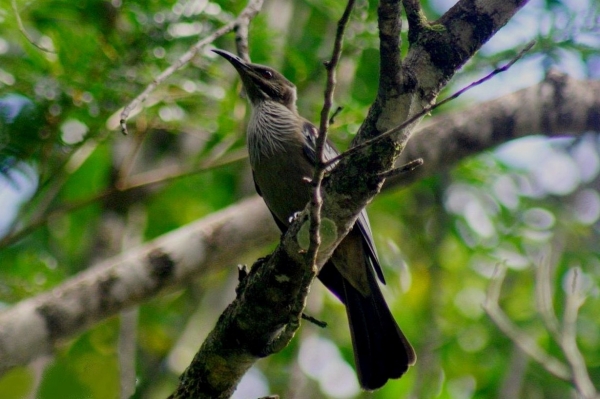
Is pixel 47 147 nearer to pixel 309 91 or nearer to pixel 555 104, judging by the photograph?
pixel 309 91

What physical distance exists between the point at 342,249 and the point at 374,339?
1.91 ft

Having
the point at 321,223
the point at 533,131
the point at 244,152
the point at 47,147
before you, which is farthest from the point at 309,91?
the point at 321,223

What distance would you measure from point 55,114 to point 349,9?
365 cm

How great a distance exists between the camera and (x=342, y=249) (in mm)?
4934

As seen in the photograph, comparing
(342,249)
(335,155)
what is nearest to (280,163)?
Result: (335,155)

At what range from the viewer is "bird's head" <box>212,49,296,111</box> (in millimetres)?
5953

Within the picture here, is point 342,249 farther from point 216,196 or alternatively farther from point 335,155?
point 216,196

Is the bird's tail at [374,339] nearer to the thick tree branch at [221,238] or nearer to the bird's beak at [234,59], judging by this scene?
the thick tree branch at [221,238]

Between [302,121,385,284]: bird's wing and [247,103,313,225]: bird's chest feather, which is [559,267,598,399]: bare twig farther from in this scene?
[247,103,313,225]: bird's chest feather

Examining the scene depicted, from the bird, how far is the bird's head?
0.19 metres

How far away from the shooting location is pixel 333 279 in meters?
5.27

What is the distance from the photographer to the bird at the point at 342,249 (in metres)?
4.84

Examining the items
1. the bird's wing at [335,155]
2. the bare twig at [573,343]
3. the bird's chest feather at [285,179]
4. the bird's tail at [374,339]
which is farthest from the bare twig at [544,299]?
the bird's chest feather at [285,179]

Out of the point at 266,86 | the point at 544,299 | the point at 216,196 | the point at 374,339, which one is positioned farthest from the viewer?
the point at 216,196
